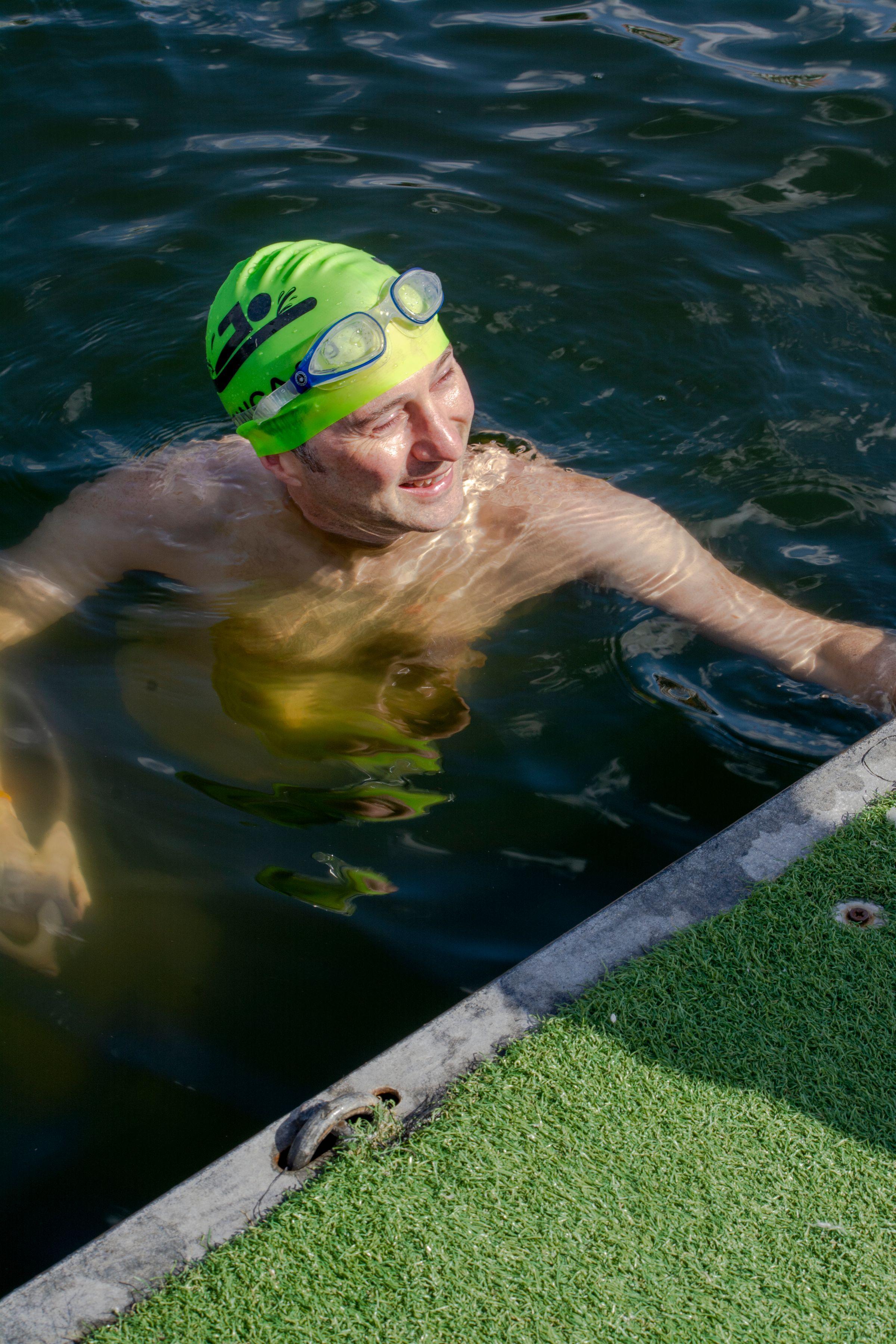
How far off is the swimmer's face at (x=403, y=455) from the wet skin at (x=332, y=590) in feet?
0.34

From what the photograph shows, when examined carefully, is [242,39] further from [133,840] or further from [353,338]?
[133,840]

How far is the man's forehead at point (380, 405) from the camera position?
125 inches

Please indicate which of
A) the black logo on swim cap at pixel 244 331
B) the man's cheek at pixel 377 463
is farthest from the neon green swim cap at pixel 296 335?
the man's cheek at pixel 377 463

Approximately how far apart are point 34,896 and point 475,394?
3.18 m

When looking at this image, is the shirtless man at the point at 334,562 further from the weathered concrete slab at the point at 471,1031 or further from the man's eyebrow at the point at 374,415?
the weathered concrete slab at the point at 471,1031

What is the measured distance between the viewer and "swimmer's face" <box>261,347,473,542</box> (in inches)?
126

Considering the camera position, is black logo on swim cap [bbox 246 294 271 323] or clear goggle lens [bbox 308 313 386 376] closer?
clear goggle lens [bbox 308 313 386 376]

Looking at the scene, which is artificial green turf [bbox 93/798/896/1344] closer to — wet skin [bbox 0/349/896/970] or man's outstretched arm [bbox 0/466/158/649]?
wet skin [bbox 0/349/896/970]

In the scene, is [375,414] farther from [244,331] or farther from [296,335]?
[244,331]

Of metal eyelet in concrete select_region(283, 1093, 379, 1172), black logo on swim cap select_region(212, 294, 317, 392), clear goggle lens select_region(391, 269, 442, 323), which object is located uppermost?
clear goggle lens select_region(391, 269, 442, 323)

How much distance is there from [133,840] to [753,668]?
2146 mm

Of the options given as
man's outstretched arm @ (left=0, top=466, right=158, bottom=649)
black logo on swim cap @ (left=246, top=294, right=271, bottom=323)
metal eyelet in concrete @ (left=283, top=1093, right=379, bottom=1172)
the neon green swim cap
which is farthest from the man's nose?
metal eyelet in concrete @ (left=283, top=1093, right=379, bottom=1172)

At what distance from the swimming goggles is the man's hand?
4.83 ft

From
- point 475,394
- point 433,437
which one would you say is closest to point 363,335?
point 433,437
